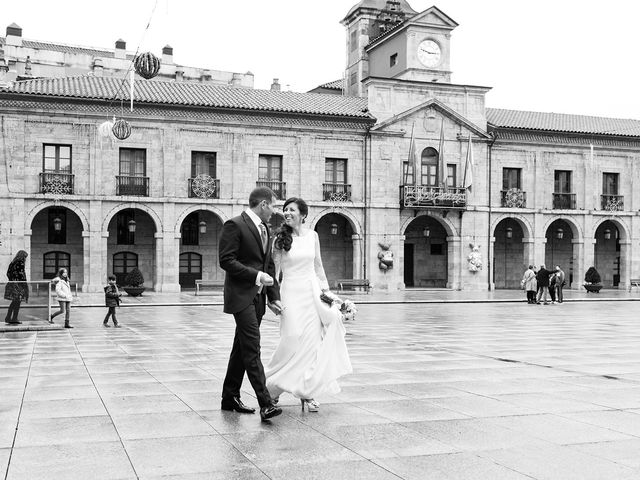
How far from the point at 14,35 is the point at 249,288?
66693mm

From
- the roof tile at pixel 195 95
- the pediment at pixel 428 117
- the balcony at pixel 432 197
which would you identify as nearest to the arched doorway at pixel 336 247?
the balcony at pixel 432 197

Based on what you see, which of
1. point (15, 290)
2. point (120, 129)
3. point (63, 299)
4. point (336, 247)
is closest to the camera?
point (15, 290)

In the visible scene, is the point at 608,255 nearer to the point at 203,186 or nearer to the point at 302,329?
the point at 203,186

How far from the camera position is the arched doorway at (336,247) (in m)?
40.2

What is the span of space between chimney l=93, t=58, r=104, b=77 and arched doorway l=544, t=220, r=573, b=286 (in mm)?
35820

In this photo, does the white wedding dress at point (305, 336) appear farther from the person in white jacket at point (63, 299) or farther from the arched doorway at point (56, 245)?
the arched doorway at point (56, 245)

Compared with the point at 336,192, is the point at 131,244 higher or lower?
lower

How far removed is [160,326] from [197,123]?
764 inches

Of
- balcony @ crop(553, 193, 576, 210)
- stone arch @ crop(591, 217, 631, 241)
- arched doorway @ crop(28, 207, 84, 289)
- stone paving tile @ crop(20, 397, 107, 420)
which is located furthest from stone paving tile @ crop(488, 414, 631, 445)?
stone arch @ crop(591, 217, 631, 241)

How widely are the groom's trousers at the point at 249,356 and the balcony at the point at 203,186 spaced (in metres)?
28.9

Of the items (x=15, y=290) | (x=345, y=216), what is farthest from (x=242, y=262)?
(x=345, y=216)

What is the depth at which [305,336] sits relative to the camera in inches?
284

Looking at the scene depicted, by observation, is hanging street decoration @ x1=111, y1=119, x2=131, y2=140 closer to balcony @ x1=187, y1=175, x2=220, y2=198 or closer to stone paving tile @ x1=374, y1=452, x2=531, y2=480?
balcony @ x1=187, y1=175, x2=220, y2=198

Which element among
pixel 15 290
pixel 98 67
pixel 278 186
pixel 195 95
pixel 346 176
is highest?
pixel 98 67
